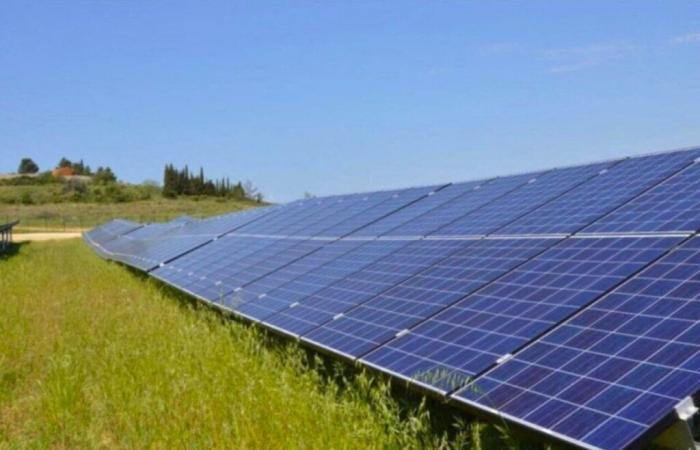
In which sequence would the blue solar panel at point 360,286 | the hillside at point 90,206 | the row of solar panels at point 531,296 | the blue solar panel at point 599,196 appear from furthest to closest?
the hillside at point 90,206
the blue solar panel at point 360,286
the blue solar panel at point 599,196
the row of solar panels at point 531,296

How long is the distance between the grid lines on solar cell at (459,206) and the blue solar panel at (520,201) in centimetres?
30

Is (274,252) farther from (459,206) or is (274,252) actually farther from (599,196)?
(599,196)

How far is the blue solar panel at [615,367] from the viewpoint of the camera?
3.85m

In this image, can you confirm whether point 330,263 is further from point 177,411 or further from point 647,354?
point 647,354

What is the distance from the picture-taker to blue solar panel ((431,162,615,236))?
938 centimetres

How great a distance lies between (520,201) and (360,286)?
3.01m

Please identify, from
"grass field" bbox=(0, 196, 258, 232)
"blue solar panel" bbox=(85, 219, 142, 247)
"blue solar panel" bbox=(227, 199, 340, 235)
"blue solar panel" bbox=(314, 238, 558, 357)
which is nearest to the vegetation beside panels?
"grass field" bbox=(0, 196, 258, 232)

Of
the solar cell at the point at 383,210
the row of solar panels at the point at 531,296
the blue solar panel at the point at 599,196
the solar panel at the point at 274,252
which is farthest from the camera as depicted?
the solar cell at the point at 383,210

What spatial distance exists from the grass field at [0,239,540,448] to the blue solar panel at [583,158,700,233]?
242cm

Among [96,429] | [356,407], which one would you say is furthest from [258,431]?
[96,429]

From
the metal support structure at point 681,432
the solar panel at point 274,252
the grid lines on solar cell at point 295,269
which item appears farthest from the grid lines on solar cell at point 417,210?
the metal support structure at point 681,432

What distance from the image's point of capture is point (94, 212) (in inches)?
3659

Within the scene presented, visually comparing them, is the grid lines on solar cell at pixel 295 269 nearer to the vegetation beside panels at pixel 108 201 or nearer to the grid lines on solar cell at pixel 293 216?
the grid lines on solar cell at pixel 293 216

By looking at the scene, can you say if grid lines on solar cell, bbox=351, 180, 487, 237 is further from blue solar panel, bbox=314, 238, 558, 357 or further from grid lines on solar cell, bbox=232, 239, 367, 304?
blue solar panel, bbox=314, 238, 558, 357
